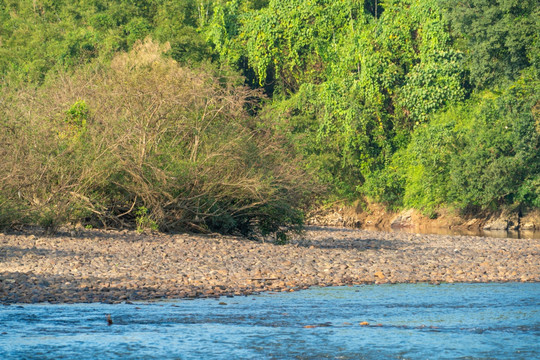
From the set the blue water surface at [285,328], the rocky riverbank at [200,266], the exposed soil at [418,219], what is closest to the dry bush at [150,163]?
the rocky riverbank at [200,266]

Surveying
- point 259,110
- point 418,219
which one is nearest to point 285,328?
point 259,110

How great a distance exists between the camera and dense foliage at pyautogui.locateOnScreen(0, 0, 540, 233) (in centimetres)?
1922

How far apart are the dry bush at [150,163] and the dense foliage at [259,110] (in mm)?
54

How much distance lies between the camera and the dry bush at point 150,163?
60.2ft

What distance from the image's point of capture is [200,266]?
1526 cm

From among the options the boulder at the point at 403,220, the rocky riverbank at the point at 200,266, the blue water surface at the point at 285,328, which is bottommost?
the boulder at the point at 403,220

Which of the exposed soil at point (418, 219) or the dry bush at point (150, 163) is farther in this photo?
the exposed soil at point (418, 219)

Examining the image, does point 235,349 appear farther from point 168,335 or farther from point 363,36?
point 363,36

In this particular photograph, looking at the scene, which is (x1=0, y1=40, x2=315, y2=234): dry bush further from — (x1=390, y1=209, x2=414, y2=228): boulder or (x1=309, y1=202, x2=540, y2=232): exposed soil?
(x1=390, y1=209, x2=414, y2=228): boulder

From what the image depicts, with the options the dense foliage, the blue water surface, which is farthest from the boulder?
the blue water surface

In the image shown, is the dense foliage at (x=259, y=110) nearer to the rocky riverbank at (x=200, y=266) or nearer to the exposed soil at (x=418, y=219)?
the exposed soil at (x=418, y=219)

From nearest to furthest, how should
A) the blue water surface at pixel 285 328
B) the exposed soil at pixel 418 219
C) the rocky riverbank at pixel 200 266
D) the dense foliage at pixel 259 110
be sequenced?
the blue water surface at pixel 285 328 < the rocky riverbank at pixel 200 266 < the dense foliage at pixel 259 110 < the exposed soil at pixel 418 219

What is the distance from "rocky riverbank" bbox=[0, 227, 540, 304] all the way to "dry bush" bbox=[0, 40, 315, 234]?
0.73 m

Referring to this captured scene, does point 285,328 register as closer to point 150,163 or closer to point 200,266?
point 200,266
